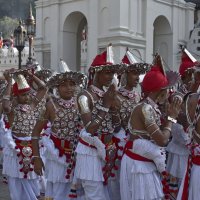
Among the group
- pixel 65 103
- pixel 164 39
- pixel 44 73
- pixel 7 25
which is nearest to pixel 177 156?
pixel 65 103

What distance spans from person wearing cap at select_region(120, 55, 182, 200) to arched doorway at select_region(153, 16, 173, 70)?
25.6 m

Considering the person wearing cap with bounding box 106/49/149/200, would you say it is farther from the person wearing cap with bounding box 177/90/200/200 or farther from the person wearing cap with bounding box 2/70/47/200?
the person wearing cap with bounding box 2/70/47/200

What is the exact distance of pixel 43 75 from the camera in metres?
8.23

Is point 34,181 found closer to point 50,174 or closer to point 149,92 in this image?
point 50,174

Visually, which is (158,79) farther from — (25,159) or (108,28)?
(108,28)

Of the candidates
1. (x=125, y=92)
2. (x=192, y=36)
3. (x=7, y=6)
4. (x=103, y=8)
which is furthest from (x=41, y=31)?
(x=7, y=6)

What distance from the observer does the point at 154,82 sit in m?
→ 4.47

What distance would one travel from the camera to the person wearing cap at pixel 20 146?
6621 millimetres

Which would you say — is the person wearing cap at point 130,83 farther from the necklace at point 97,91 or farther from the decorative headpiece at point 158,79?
the decorative headpiece at point 158,79

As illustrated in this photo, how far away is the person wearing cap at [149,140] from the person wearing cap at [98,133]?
0.50m

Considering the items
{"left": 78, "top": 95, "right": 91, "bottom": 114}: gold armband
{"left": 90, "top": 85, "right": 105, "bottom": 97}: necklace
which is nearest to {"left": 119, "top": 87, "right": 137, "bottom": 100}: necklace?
{"left": 90, "top": 85, "right": 105, "bottom": 97}: necklace

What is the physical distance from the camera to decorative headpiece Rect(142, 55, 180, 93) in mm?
4473

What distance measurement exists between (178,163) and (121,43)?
64.3 feet

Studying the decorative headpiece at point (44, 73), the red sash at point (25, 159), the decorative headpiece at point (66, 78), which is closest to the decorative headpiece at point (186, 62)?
the decorative headpiece at point (66, 78)
